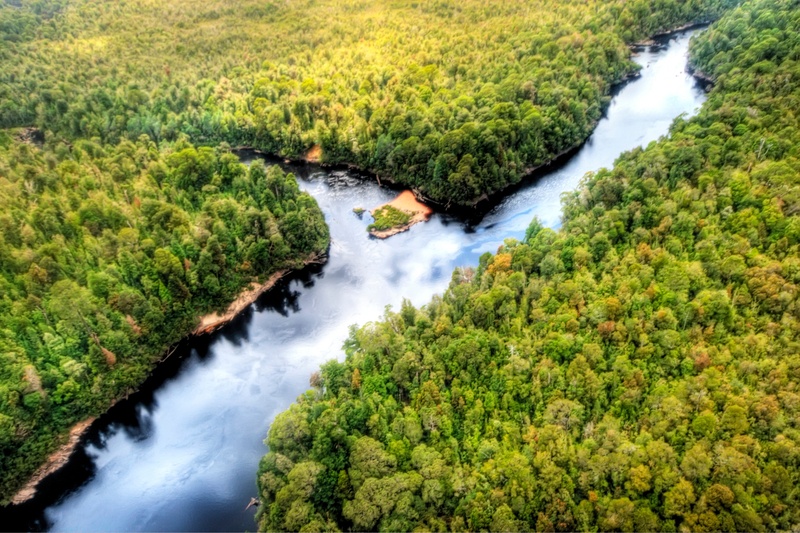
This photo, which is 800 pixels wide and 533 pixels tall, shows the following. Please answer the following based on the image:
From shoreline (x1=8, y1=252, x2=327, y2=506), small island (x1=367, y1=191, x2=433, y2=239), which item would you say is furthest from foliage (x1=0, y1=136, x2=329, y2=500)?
small island (x1=367, y1=191, x2=433, y2=239)

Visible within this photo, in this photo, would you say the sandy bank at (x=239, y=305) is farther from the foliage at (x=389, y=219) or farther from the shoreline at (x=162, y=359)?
the foliage at (x=389, y=219)

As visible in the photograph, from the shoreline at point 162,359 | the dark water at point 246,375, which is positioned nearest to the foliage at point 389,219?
the dark water at point 246,375

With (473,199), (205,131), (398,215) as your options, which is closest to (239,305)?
(398,215)

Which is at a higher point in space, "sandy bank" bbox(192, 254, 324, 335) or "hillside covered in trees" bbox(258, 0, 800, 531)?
"sandy bank" bbox(192, 254, 324, 335)

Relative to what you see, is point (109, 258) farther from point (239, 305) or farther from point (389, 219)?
point (389, 219)

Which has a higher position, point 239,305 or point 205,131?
point 205,131

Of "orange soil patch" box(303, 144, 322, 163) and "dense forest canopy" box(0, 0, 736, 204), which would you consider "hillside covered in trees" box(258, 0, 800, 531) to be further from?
"orange soil patch" box(303, 144, 322, 163)
